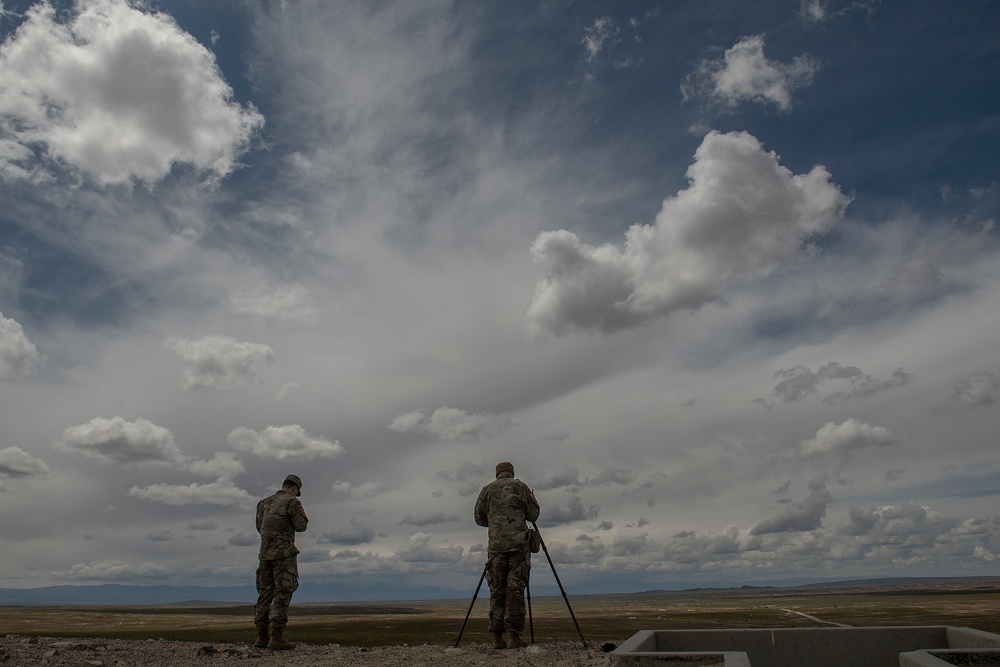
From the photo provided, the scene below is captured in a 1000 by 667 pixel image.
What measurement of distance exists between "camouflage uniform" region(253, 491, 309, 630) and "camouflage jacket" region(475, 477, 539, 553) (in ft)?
12.2

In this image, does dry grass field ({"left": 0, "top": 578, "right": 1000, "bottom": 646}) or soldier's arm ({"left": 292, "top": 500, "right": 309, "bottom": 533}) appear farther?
dry grass field ({"left": 0, "top": 578, "right": 1000, "bottom": 646})


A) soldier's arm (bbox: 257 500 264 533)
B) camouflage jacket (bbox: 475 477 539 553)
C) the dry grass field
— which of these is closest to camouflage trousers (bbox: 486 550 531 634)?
camouflage jacket (bbox: 475 477 539 553)

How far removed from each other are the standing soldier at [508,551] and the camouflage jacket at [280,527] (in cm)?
368

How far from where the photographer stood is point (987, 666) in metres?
7.54

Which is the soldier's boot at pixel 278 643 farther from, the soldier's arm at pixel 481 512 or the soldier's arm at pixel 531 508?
the soldier's arm at pixel 531 508

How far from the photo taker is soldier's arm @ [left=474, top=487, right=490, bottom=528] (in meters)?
13.0

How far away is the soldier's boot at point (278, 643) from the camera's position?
1243 centimetres

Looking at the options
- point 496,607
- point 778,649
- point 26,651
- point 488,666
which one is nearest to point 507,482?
point 496,607

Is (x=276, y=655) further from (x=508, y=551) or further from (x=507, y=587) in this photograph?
(x=508, y=551)

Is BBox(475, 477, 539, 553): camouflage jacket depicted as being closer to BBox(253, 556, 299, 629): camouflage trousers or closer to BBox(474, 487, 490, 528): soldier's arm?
BBox(474, 487, 490, 528): soldier's arm

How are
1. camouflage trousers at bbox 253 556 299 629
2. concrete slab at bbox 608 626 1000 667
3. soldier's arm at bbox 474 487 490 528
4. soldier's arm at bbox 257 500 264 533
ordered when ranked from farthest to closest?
soldier's arm at bbox 257 500 264 533
soldier's arm at bbox 474 487 490 528
camouflage trousers at bbox 253 556 299 629
concrete slab at bbox 608 626 1000 667

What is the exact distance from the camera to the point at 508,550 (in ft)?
40.2

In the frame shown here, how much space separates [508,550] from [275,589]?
4658mm

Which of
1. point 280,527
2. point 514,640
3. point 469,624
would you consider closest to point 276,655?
point 280,527
